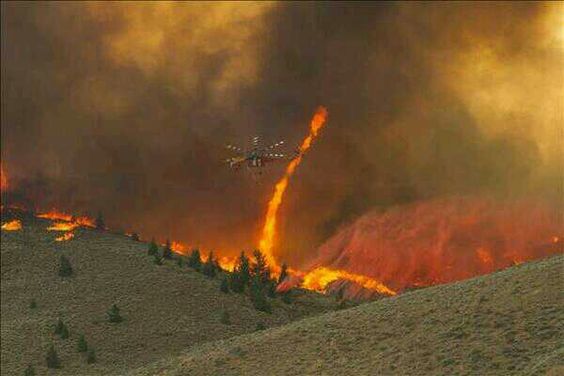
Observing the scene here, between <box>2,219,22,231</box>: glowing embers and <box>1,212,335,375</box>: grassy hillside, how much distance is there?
27.7ft

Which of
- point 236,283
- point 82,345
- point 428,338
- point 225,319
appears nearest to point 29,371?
point 82,345

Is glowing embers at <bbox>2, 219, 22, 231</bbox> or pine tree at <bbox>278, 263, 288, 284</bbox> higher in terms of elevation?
glowing embers at <bbox>2, 219, 22, 231</bbox>

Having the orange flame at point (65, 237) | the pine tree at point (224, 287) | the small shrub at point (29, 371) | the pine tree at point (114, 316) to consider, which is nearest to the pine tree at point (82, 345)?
the small shrub at point (29, 371)

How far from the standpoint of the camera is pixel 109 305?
436ft

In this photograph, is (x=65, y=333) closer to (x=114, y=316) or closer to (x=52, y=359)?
(x=114, y=316)

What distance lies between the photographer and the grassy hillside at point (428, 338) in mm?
72438

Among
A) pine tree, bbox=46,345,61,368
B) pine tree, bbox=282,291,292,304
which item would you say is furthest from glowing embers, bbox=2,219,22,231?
pine tree, bbox=46,345,61,368

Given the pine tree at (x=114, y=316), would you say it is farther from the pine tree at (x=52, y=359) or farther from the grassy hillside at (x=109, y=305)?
the pine tree at (x=52, y=359)

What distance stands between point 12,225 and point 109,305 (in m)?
57.2

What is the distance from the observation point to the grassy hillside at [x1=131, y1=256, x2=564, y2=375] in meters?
72.4

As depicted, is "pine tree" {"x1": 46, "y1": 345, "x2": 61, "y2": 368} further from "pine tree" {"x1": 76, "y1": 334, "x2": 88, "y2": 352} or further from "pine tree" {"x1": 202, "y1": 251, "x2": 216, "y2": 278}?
"pine tree" {"x1": 202, "y1": 251, "x2": 216, "y2": 278}

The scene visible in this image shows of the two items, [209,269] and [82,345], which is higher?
[209,269]

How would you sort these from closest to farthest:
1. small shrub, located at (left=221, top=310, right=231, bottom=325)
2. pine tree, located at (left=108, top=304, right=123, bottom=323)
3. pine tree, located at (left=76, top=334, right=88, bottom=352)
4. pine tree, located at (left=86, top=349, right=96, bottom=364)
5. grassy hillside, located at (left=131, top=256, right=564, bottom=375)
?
grassy hillside, located at (left=131, top=256, right=564, bottom=375) < pine tree, located at (left=86, top=349, right=96, bottom=364) < pine tree, located at (left=76, top=334, right=88, bottom=352) < pine tree, located at (left=108, top=304, right=123, bottom=323) < small shrub, located at (left=221, top=310, right=231, bottom=325)

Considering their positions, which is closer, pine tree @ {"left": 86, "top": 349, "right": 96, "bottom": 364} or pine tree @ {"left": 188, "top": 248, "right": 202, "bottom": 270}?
pine tree @ {"left": 86, "top": 349, "right": 96, "bottom": 364}
